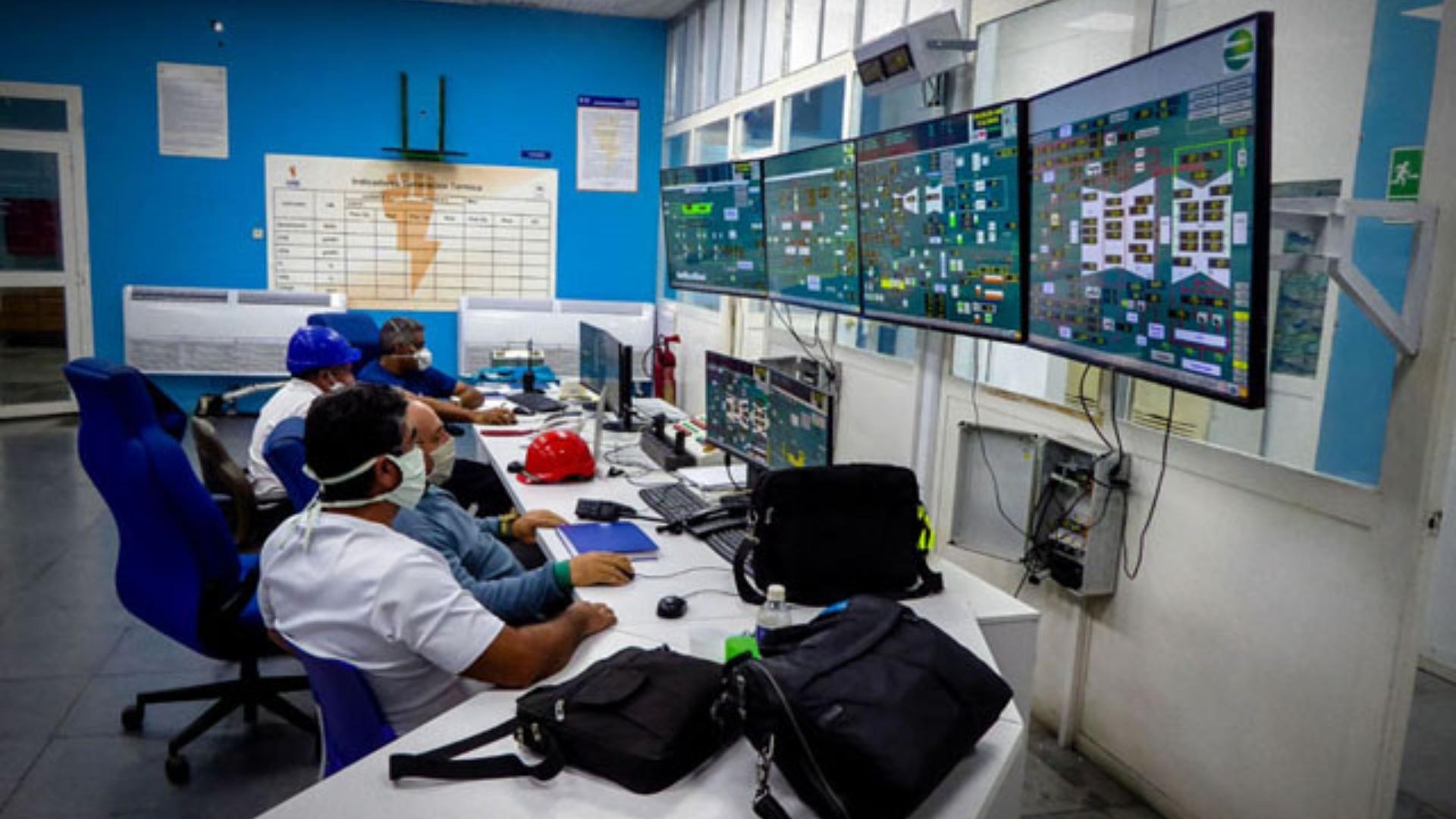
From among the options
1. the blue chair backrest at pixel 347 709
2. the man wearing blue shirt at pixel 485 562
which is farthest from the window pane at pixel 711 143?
the blue chair backrest at pixel 347 709

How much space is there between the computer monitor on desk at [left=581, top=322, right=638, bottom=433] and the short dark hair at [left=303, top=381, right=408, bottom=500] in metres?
1.70

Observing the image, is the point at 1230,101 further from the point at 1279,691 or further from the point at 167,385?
the point at 167,385

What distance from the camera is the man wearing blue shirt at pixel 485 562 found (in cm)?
208

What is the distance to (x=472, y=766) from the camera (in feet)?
4.66

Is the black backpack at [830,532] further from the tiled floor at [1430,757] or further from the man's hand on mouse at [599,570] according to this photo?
the tiled floor at [1430,757]

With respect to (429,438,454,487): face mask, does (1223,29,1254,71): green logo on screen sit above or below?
above

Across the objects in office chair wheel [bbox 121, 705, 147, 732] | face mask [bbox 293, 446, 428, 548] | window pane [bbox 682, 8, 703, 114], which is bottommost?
office chair wheel [bbox 121, 705, 147, 732]

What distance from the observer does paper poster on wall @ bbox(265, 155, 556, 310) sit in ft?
23.9

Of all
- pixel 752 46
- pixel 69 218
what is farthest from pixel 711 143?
pixel 69 218

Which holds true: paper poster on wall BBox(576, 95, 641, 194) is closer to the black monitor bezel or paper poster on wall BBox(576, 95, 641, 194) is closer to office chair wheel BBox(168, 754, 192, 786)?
the black monitor bezel

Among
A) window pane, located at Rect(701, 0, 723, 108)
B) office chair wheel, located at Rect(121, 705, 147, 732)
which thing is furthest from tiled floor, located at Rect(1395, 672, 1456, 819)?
window pane, located at Rect(701, 0, 723, 108)

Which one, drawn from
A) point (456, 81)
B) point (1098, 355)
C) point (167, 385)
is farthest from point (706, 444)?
point (167, 385)

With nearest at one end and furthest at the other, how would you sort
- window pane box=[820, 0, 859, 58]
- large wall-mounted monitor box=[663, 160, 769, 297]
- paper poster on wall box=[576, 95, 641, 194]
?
1. large wall-mounted monitor box=[663, 160, 769, 297]
2. window pane box=[820, 0, 859, 58]
3. paper poster on wall box=[576, 95, 641, 194]

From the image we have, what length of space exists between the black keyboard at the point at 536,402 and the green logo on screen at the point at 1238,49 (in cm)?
329
